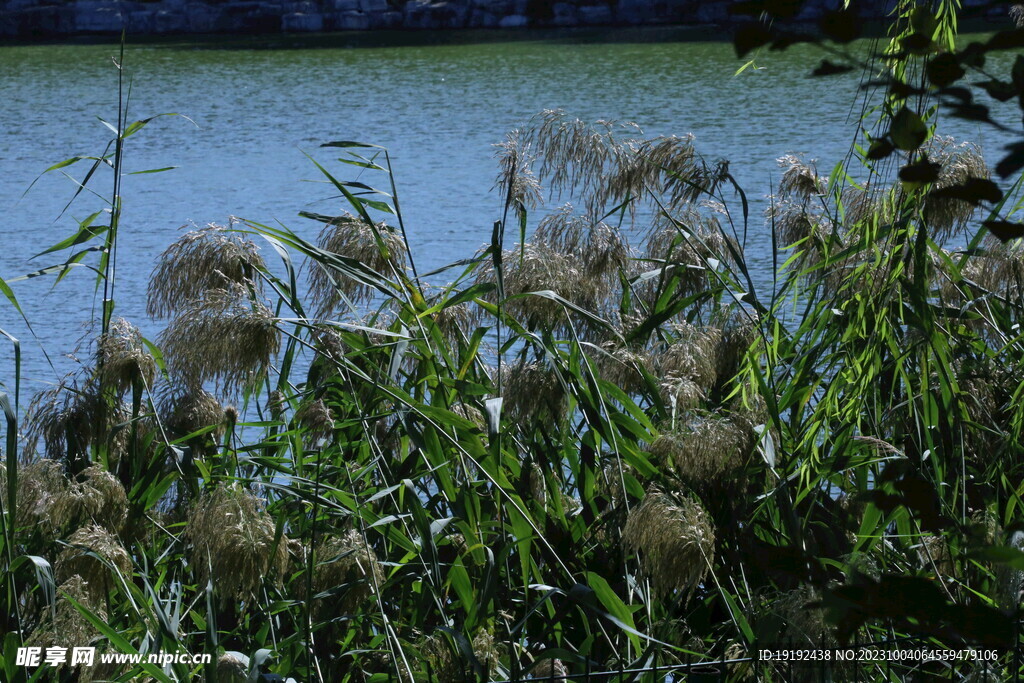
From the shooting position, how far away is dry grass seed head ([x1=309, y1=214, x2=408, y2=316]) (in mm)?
1499

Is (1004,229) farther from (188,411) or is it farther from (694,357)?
(188,411)

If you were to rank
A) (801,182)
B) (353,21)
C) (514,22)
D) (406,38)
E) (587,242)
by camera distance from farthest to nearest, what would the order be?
(353,21), (514,22), (406,38), (801,182), (587,242)

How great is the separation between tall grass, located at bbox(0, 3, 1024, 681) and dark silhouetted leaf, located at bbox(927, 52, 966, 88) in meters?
0.47

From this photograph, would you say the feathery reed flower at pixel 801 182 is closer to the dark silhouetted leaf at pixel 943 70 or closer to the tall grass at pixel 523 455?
the tall grass at pixel 523 455

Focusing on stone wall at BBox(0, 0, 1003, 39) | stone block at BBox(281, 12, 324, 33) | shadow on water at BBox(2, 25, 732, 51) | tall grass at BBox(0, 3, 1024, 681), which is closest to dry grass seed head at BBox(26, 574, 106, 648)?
tall grass at BBox(0, 3, 1024, 681)

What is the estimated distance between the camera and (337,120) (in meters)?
8.99

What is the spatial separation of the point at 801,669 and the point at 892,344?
1.31ft

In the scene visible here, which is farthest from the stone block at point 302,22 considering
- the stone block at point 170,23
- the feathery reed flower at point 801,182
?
the feathery reed flower at point 801,182

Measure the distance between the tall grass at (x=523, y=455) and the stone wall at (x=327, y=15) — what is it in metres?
15.8

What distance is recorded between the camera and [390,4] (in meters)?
17.7

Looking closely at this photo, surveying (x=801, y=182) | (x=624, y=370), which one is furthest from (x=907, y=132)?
(x=801, y=182)

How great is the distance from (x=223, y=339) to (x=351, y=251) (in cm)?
41

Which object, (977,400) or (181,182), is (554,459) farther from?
(181,182)

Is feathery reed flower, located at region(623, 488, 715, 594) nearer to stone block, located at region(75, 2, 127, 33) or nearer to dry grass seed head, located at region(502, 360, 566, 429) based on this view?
dry grass seed head, located at region(502, 360, 566, 429)
